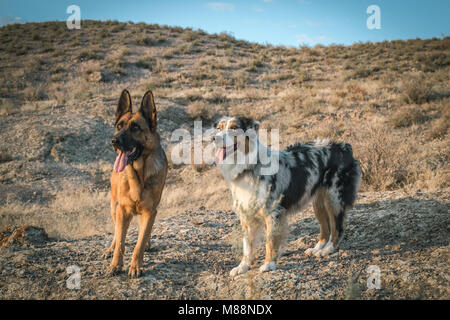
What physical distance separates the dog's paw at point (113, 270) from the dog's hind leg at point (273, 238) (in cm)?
192

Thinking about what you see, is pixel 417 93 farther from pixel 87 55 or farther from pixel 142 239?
pixel 87 55

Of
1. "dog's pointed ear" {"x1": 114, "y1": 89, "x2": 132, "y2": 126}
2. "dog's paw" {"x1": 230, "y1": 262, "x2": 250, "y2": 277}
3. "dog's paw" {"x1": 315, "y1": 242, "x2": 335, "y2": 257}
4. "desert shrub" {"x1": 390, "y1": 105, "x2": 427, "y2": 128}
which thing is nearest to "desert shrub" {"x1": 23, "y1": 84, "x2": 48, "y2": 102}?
"dog's pointed ear" {"x1": 114, "y1": 89, "x2": 132, "y2": 126}

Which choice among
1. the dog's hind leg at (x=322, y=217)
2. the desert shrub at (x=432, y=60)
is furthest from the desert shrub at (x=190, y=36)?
the dog's hind leg at (x=322, y=217)

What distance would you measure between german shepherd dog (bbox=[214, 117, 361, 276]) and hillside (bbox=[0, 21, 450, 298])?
66cm

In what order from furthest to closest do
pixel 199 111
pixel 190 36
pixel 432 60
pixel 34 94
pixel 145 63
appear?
pixel 190 36 < pixel 145 63 < pixel 432 60 < pixel 34 94 < pixel 199 111

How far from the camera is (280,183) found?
4543 millimetres

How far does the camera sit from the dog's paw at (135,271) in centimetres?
402

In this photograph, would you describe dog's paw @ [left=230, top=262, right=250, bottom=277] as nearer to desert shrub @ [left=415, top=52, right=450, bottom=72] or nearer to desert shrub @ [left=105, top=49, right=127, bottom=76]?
desert shrub @ [left=105, top=49, right=127, bottom=76]

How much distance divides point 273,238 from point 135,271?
1.91 m

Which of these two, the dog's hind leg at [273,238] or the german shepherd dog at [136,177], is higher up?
the german shepherd dog at [136,177]

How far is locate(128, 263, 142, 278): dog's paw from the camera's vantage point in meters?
4.02

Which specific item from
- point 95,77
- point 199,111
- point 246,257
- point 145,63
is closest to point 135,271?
point 246,257

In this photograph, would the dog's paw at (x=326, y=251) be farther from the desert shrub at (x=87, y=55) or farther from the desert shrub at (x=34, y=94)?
the desert shrub at (x=87, y=55)

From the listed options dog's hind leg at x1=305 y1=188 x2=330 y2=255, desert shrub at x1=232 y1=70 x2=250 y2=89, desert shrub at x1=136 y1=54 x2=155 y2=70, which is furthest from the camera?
desert shrub at x1=136 y1=54 x2=155 y2=70
